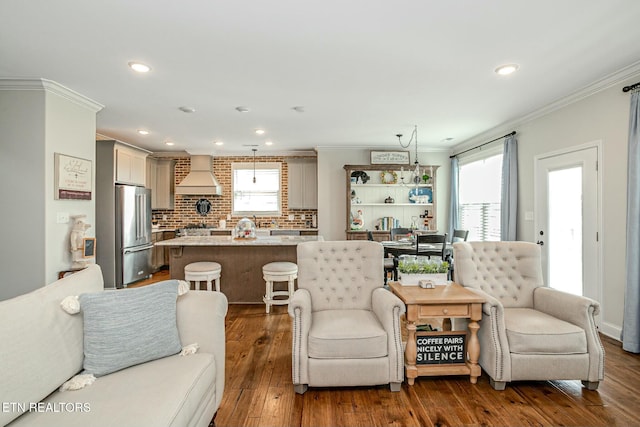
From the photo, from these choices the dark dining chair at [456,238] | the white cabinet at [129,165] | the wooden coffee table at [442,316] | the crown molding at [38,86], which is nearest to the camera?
the wooden coffee table at [442,316]

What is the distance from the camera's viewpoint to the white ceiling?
2.14 meters

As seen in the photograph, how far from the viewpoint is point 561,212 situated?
3.89 metres

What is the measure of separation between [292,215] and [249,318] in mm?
3795

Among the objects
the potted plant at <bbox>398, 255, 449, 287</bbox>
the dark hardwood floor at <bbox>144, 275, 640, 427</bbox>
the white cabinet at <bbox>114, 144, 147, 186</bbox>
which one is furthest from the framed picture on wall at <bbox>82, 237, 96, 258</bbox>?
the potted plant at <bbox>398, 255, 449, 287</bbox>

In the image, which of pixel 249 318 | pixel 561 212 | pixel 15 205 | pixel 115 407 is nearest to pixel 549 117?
pixel 561 212

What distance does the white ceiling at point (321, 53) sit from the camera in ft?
7.02

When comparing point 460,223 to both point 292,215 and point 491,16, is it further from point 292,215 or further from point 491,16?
point 491,16

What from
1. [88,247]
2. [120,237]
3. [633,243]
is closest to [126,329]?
[88,247]

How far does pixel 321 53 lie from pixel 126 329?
2.42 metres

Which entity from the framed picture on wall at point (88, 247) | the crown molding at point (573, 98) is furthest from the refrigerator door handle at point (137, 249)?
the crown molding at point (573, 98)

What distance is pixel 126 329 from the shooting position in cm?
165

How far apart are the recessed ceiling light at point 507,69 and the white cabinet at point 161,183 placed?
22.1 ft

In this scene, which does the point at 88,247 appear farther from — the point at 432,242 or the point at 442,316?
the point at 432,242

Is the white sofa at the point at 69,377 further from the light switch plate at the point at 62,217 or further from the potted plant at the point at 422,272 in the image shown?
the light switch plate at the point at 62,217
